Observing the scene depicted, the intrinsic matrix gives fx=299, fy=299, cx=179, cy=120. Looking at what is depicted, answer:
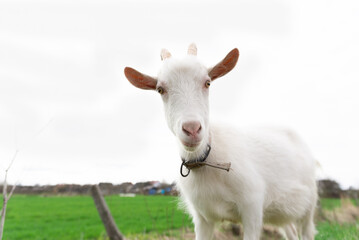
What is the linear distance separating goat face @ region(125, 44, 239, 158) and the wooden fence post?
3.43m

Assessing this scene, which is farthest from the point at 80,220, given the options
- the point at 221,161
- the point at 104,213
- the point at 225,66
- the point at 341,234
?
the point at 225,66

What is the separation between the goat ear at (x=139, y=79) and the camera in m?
2.98

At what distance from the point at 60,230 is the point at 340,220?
49.7 feet

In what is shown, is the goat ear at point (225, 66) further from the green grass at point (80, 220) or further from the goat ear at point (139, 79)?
the green grass at point (80, 220)

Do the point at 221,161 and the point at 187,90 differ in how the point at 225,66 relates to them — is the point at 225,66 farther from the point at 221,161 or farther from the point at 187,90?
the point at 221,161

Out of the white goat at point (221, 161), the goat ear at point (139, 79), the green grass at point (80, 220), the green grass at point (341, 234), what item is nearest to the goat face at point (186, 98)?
the white goat at point (221, 161)

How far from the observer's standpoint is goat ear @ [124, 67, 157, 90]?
117 inches

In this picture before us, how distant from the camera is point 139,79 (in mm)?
3016

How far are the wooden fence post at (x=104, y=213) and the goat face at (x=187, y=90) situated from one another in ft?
11.2

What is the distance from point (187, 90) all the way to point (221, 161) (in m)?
0.88

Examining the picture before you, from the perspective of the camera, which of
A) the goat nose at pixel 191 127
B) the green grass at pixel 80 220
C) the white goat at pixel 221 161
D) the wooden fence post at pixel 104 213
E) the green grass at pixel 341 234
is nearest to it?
the goat nose at pixel 191 127

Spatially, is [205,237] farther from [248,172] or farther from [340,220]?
[340,220]

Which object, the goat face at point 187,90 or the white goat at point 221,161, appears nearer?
the goat face at point 187,90

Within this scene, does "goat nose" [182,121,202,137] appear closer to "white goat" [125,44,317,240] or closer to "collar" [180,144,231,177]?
"white goat" [125,44,317,240]
